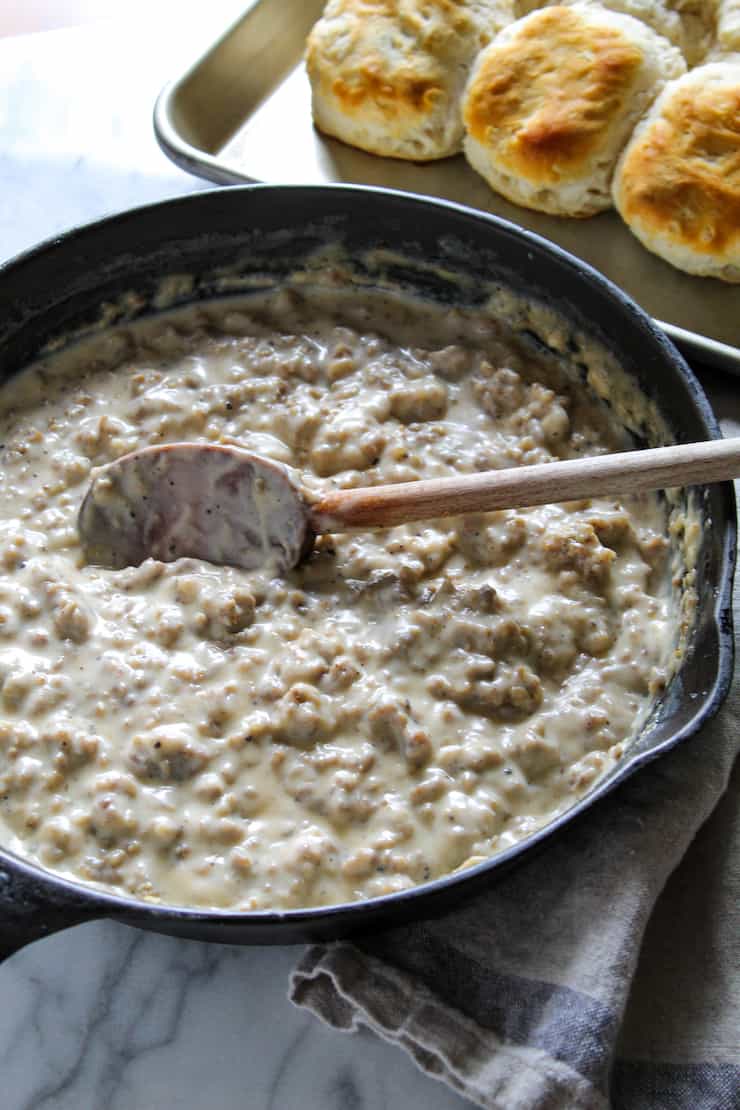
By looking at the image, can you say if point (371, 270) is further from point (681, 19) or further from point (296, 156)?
point (681, 19)

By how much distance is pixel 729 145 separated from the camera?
199 cm

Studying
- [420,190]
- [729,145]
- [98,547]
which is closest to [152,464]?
[98,547]

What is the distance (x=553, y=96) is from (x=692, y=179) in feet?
1.01

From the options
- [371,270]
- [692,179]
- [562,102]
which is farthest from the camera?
[562,102]

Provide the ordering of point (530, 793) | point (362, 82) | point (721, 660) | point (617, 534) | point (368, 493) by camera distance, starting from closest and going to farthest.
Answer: point (721, 660) → point (530, 793) → point (368, 493) → point (617, 534) → point (362, 82)

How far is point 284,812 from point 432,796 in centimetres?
17

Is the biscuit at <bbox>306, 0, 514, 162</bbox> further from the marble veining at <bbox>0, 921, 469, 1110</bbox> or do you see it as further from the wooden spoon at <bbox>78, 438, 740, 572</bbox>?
the marble veining at <bbox>0, 921, 469, 1110</bbox>

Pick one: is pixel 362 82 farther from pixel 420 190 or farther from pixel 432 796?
pixel 432 796

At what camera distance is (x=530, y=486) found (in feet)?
4.63

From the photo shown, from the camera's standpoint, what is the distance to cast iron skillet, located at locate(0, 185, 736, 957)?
1397 millimetres

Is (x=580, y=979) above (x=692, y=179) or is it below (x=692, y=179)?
below

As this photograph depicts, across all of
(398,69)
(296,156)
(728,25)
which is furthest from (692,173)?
(296,156)

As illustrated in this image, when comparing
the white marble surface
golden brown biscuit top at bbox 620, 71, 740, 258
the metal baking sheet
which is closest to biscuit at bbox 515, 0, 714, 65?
golden brown biscuit top at bbox 620, 71, 740, 258

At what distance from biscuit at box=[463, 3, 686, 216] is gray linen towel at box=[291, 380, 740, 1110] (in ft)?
3.87
